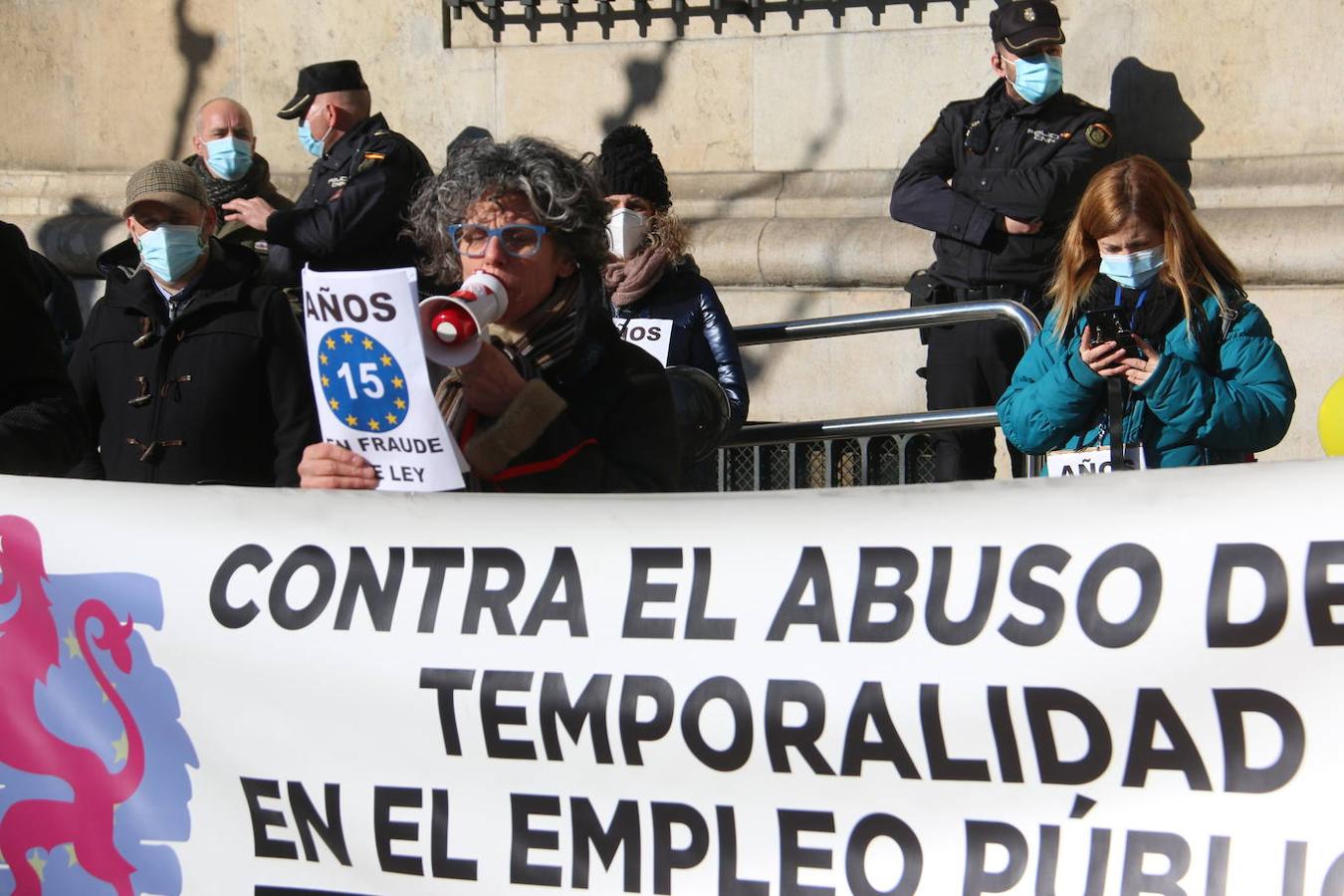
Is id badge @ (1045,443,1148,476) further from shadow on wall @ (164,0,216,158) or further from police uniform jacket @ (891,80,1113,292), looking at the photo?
shadow on wall @ (164,0,216,158)

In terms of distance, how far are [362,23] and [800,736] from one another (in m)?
6.64

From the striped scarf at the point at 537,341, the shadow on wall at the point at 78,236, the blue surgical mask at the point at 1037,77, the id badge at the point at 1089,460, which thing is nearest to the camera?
the striped scarf at the point at 537,341

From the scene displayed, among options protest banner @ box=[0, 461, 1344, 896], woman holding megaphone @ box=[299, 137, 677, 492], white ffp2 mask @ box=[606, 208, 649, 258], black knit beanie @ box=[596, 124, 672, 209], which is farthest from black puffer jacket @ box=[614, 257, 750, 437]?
protest banner @ box=[0, 461, 1344, 896]

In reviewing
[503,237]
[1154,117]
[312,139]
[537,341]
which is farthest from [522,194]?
[1154,117]

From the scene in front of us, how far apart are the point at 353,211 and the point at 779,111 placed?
7.43 ft

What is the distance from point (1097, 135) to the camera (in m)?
6.71

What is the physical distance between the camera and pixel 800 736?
3.00 metres

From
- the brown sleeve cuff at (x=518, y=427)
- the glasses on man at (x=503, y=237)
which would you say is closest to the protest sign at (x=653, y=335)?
the glasses on man at (x=503, y=237)

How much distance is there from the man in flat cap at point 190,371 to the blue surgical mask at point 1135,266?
1908 mm

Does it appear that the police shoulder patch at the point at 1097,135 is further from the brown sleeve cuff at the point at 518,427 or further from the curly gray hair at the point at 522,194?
the brown sleeve cuff at the point at 518,427

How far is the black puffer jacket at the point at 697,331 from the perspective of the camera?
5.88 meters

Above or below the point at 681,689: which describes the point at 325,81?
above

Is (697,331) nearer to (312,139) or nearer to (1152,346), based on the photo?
(1152,346)

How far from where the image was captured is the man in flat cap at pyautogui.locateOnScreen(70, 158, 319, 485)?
4.66m
